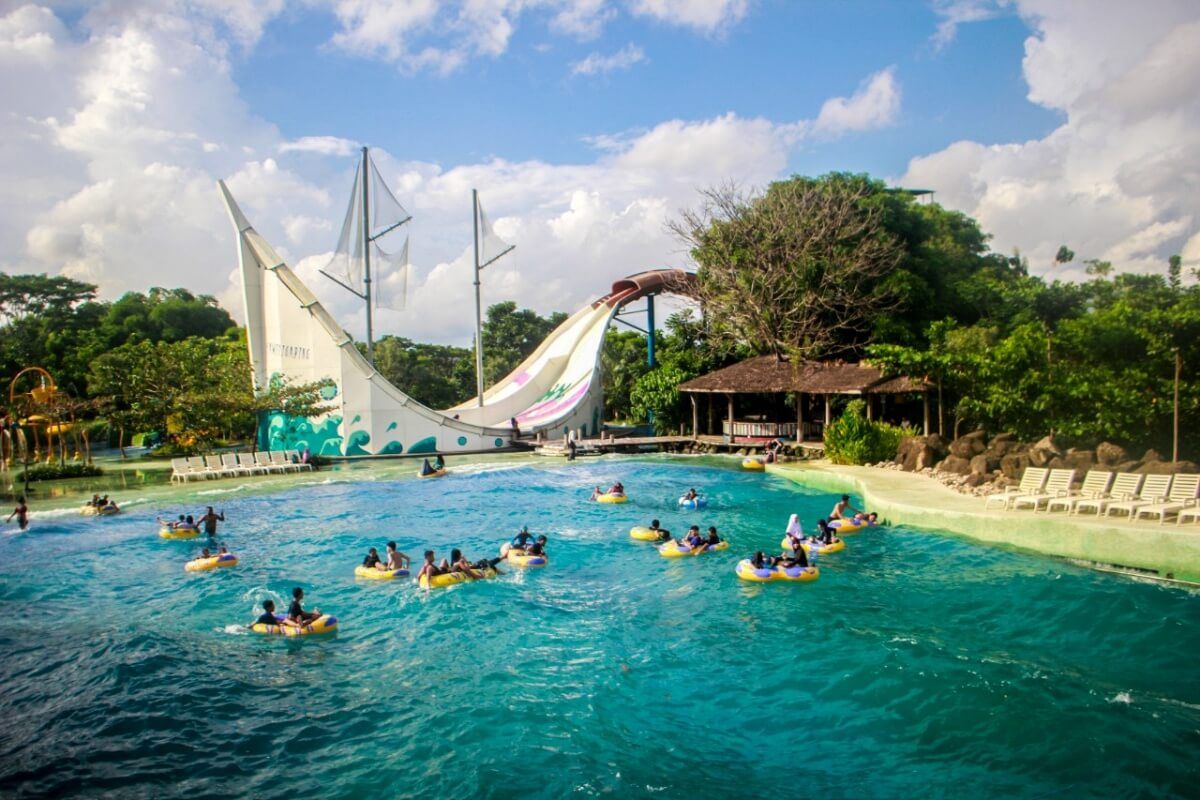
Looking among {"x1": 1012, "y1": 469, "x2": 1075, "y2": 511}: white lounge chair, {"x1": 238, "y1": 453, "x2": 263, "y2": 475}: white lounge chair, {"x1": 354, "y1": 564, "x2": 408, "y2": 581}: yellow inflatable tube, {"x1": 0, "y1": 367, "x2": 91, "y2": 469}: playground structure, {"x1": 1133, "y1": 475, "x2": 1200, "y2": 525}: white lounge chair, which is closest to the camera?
{"x1": 1133, "y1": 475, "x2": 1200, "y2": 525}: white lounge chair

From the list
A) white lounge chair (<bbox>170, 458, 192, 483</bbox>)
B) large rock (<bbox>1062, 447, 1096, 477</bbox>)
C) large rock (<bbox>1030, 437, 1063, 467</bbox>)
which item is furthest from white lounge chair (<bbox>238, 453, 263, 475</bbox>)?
large rock (<bbox>1062, 447, 1096, 477</bbox>)

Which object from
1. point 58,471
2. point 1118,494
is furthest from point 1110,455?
point 58,471

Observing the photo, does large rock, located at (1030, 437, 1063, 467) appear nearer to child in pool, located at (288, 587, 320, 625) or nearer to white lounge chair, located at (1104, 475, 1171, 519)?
white lounge chair, located at (1104, 475, 1171, 519)

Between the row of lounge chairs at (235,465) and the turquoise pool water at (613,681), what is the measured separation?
10.6 meters

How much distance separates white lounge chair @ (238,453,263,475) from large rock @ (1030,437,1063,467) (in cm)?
2475

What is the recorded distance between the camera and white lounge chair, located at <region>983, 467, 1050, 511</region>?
53.0 ft

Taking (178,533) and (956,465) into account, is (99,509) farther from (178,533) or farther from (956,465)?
(956,465)

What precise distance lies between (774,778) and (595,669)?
325cm

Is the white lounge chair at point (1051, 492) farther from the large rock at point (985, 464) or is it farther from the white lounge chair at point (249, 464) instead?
the white lounge chair at point (249, 464)

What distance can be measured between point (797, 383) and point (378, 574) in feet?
63.7

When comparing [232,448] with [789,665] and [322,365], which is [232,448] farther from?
[789,665]

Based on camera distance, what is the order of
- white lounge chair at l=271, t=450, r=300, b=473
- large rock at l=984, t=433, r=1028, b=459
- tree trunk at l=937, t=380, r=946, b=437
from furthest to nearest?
white lounge chair at l=271, t=450, r=300, b=473 → tree trunk at l=937, t=380, r=946, b=437 → large rock at l=984, t=433, r=1028, b=459

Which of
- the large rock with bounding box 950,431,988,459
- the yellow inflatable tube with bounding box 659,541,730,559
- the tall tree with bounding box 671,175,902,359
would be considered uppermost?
the tall tree with bounding box 671,175,902,359

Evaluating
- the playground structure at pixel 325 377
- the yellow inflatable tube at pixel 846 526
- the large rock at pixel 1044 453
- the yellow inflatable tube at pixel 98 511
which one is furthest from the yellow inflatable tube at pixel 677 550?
the playground structure at pixel 325 377
